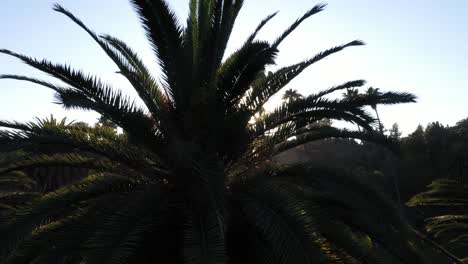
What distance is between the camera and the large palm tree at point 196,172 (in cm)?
557

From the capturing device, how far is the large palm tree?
557 centimetres

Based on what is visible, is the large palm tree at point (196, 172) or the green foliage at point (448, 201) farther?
the green foliage at point (448, 201)

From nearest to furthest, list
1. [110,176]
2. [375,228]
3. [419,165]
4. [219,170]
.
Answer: [219,170] → [110,176] → [375,228] → [419,165]

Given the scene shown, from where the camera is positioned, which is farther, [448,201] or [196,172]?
[448,201]

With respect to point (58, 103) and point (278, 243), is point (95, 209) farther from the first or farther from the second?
point (278, 243)

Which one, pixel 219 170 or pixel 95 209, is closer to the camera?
pixel 219 170

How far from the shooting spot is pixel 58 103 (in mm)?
5715

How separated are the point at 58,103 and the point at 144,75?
2.01 m

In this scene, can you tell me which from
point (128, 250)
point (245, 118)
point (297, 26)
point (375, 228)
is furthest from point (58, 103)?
point (375, 228)

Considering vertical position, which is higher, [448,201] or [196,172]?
[196,172]

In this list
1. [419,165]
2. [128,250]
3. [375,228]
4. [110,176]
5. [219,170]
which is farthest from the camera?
[419,165]

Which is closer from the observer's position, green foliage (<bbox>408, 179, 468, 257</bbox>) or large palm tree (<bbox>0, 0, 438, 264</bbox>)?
large palm tree (<bbox>0, 0, 438, 264</bbox>)

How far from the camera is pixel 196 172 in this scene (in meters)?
5.89

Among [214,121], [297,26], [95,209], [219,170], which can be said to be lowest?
[95,209]
